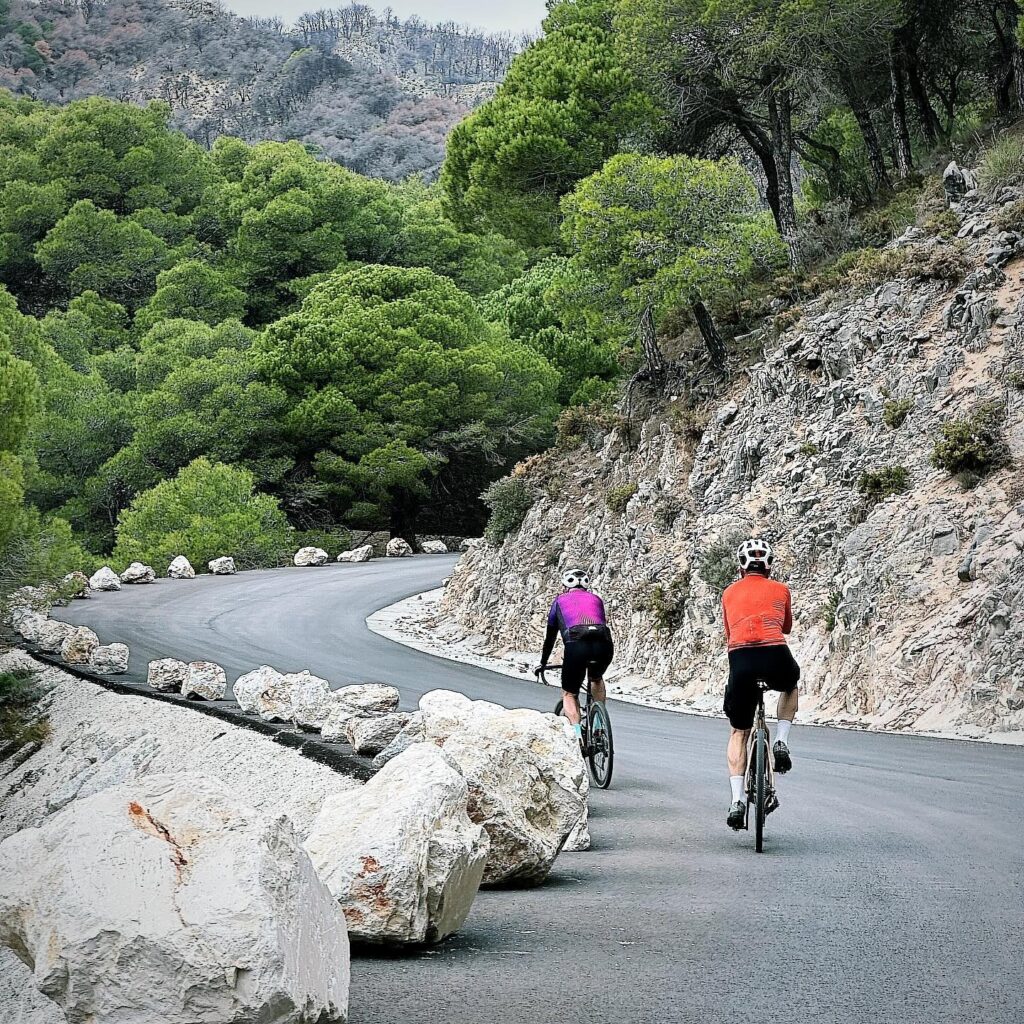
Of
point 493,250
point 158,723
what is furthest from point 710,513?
point 493,250

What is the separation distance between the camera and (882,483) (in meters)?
19.8

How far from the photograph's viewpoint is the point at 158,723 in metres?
19.1

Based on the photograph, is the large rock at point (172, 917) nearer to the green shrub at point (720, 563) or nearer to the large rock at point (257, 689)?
the large rock at point (257, 689)

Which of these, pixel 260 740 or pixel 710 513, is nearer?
pixel 260 740

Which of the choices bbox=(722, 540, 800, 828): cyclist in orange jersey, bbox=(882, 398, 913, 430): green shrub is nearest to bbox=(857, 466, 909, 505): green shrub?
bbox=(882, 398, 913, 430): green shrub

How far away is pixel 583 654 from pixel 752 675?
9.17ft

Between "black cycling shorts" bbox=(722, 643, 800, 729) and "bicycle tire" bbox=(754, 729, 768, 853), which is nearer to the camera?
"bicycle tire" bbox=(754, 729, 768, 853)

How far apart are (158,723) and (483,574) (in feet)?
40.9

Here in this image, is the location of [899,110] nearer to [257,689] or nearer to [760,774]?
[257,689]

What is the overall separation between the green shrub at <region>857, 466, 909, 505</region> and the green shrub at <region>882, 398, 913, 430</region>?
104 centimetres

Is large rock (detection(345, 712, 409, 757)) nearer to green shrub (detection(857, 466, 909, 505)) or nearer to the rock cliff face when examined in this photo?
the rock cliff face

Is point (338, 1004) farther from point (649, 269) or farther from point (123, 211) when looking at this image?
point (123, 211)

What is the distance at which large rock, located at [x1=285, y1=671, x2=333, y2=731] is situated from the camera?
15039 millimetres

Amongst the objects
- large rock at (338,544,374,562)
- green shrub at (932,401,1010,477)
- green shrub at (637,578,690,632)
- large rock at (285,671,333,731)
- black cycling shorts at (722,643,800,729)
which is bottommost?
large rock at (338,544,374,562)
